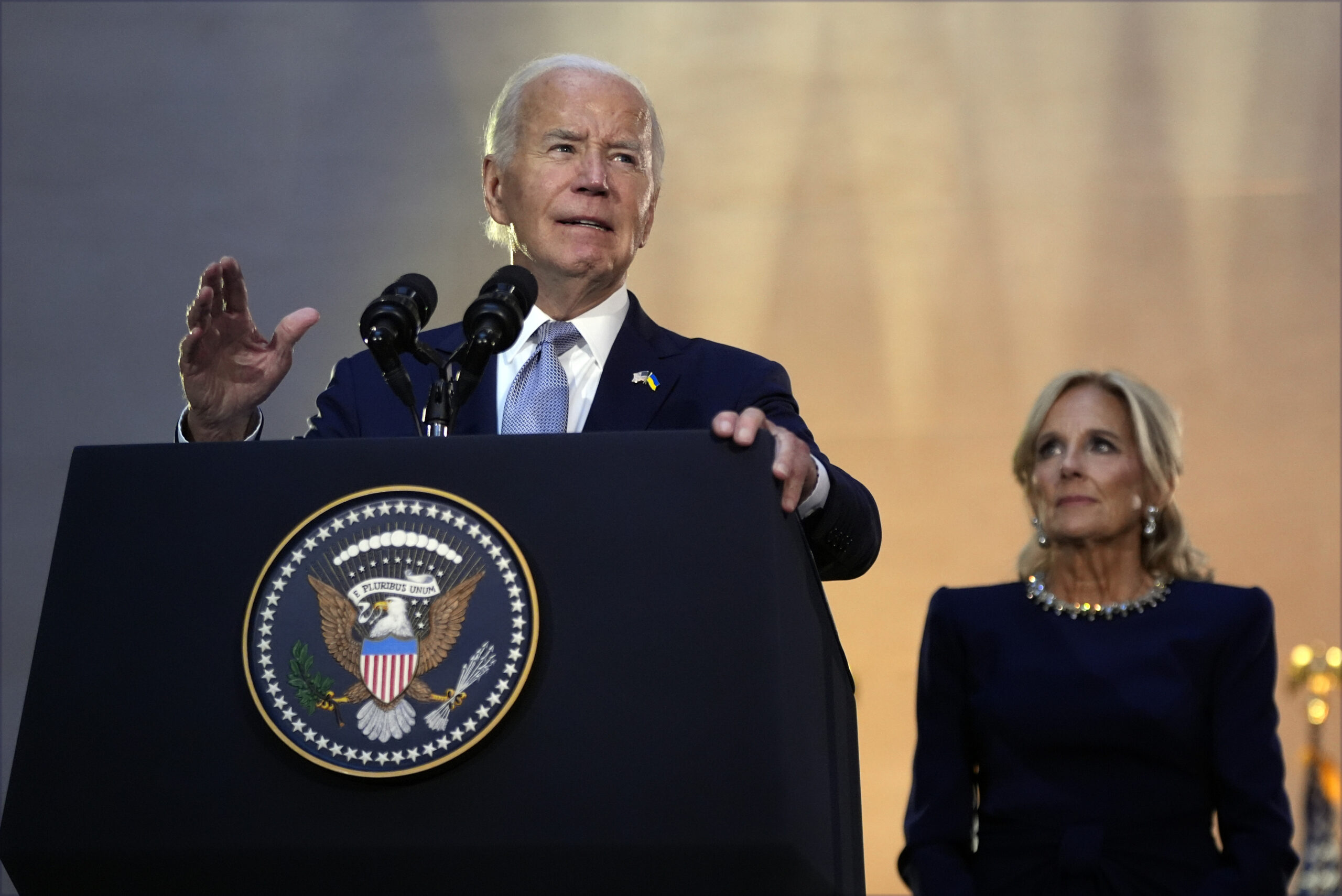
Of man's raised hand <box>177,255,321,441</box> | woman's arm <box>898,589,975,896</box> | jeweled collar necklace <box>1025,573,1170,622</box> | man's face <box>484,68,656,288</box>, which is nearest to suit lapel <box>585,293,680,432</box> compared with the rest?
man's face <box>484,68,656,288</box>

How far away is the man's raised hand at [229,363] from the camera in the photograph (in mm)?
1396

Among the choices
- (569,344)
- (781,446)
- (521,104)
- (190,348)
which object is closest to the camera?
(781,446)

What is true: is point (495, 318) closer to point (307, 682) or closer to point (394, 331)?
point (394, 331)

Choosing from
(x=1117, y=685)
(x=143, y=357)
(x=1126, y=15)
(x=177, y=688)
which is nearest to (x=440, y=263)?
(x=143, y=357)

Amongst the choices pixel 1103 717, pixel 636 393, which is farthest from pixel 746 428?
pixel 1103 717

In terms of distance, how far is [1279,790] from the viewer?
2152 mm

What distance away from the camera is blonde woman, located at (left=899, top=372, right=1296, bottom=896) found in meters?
2.16

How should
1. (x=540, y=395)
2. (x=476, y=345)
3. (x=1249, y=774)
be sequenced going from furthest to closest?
(x=1249, y=774) → (x=540, y=395) → (x=476, y=345)

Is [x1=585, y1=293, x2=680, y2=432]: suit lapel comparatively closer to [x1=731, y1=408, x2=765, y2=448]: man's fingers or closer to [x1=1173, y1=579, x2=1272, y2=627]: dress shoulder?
[x1=731, y1=408, x2=765, y2=448]: man's fingers

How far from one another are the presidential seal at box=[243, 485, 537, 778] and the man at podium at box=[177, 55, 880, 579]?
313mm

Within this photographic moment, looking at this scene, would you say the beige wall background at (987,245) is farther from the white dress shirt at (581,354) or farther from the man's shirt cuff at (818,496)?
the man's shirt cuff at (818,496)

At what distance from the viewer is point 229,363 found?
144cm

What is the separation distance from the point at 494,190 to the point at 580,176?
214 mm

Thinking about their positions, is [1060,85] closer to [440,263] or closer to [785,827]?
[440,263]
